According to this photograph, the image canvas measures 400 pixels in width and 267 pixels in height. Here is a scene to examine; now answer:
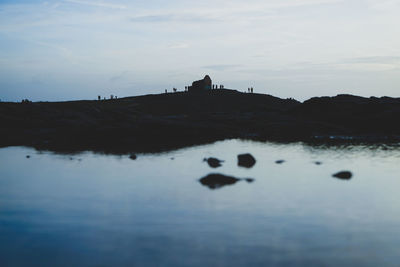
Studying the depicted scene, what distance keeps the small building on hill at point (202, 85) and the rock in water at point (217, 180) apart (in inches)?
3768

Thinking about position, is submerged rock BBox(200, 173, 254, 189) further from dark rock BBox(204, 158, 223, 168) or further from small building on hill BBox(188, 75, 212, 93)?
small building on hill BBox(188, 75, 212, 93)

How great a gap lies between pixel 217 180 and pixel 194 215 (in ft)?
29.4

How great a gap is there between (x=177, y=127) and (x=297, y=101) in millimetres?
68267

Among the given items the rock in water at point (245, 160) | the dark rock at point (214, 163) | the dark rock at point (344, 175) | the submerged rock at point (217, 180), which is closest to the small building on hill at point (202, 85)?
the dark rock at point (214, 163)

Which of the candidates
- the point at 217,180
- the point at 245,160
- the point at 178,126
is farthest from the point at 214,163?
the point at 178,126

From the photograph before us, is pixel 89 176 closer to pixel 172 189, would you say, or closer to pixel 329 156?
pixel 172 189

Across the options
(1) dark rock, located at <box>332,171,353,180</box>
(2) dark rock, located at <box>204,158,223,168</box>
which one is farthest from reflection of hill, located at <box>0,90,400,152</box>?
(1) dark rock, located at <box>332,171,353,180</box>

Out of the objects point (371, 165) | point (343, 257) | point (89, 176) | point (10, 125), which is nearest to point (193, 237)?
point (343, 257)

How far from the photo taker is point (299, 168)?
124 feet

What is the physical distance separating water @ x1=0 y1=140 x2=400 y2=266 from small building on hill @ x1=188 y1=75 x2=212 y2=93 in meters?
88.2

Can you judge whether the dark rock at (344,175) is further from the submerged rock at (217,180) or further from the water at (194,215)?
the submerged rock at (217,180)

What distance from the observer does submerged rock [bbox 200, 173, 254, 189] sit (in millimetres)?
29373

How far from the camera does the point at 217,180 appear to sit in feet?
101

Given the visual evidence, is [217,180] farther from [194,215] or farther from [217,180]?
[194,215]
